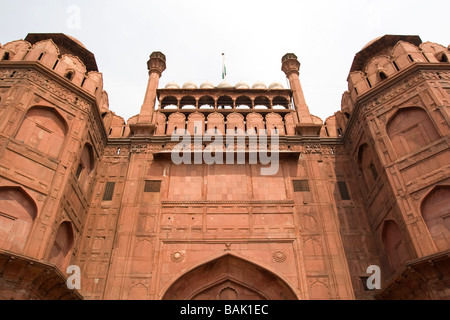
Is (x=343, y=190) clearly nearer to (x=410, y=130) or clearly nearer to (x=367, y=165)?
(x=367, y=165)

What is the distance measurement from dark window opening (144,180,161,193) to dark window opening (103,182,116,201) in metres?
1.66

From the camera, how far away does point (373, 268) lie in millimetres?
14289

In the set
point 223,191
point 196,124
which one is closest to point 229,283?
point 223,191

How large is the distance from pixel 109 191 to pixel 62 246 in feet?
11.6

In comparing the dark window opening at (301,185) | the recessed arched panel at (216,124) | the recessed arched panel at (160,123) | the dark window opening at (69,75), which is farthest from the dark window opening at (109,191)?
the dark window opening at (301,185)

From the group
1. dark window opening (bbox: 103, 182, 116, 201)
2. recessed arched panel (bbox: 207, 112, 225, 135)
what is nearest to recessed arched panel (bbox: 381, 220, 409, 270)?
recessed arched panel (bbox: 207, 112, 225, 135)

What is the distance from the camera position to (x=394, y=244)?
45.5ft

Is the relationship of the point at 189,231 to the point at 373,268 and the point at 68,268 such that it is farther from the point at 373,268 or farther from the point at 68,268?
the point at 373,268

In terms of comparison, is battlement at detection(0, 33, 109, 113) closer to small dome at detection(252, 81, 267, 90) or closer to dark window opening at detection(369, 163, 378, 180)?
small dome at detection(252, 81, 267, 90)

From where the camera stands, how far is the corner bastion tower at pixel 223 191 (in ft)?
39.8

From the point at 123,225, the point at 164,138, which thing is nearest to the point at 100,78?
the point at 164,138

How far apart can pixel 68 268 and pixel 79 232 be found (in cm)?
164
